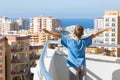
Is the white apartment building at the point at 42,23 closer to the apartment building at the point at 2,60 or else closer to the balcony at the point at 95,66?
the apartment building at the point at 2,60

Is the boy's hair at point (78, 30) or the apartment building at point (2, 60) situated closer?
the boy's hair at point (78, 30)

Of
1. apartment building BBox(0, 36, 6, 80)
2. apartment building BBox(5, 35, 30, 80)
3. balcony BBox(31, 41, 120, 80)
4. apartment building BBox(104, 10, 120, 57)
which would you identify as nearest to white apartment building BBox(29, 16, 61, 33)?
apartment building BBox(104, 10, 120, 57)

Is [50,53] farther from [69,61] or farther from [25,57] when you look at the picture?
[25,57]

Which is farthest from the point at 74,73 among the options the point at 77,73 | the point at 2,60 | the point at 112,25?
the point at 112,25

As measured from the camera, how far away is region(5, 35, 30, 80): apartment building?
33.5 metres

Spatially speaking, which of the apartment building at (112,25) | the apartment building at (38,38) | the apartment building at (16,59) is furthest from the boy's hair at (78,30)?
the apartment building at (38,38)

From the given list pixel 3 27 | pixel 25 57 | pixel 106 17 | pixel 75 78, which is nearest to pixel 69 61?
pixel 75 78

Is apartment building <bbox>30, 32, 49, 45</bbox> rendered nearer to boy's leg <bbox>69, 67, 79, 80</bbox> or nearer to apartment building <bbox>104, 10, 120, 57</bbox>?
apartment building <bbox>104, 10, 120, 57</bbox>

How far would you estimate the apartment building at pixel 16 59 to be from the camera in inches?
1319

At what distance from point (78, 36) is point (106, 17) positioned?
46900 mm

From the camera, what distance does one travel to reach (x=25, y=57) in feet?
118

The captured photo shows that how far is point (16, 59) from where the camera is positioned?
1356 inches

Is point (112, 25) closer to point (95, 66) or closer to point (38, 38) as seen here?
point (38, 38)

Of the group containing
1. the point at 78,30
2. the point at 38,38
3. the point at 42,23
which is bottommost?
the point at 38,38
